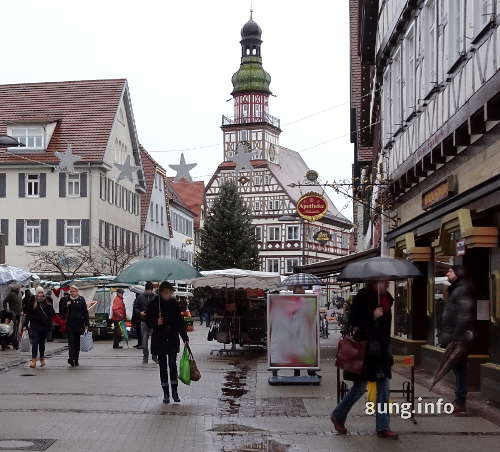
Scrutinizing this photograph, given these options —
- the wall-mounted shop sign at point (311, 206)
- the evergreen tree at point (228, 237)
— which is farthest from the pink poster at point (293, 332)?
the evergreen tree at point (228, 237)

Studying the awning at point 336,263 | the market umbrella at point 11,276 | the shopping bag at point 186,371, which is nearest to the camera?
the shopping bag at point 186,371

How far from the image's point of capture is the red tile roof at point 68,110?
5578 cm

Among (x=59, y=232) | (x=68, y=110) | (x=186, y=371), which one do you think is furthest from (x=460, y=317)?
(x=68, y=110)

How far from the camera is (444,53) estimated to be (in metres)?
16.8

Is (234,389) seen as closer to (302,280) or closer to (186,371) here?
(186,371)

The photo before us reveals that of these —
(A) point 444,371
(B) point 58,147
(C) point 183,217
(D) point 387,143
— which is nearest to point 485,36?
(A) point 444,371

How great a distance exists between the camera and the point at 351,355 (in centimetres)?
1069

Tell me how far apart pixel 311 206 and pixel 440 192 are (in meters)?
17.2

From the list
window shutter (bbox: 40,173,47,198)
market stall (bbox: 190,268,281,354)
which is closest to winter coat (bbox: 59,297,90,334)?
market stall (bbox: 190,268,281,354)

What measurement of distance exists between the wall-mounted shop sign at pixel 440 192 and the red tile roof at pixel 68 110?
37269 mm

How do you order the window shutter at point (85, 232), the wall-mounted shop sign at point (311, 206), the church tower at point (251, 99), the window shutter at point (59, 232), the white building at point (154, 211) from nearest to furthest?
the wall-mounted shop sign at point (311, 206) < the window shutter at point (85, 232) < the window shutter at point (59, 232) < the white building at point (154, 211) < the church tower at point (251, 99)

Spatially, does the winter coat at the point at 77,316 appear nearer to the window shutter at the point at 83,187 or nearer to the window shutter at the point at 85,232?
the window shutter at the point at 85,232

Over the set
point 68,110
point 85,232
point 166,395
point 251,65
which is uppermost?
point 251,65

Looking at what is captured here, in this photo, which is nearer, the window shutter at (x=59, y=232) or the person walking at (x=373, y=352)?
the person walking at (x=373, y=352)
